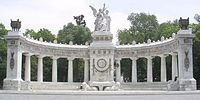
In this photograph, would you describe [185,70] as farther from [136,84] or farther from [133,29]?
[133,29]

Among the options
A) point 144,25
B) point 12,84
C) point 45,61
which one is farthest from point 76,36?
point 12,84

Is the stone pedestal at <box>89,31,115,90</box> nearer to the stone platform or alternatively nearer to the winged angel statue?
the winged angel statue

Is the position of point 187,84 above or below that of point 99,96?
below

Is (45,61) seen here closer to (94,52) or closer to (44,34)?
(44,34)

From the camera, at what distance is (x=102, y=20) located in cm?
6538

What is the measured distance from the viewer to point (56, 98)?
107 feet

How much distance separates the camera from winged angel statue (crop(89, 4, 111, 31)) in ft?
213

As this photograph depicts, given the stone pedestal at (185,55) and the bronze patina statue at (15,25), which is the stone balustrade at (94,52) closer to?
the stone pedestal at (185,55)

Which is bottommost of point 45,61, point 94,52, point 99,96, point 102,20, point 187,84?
point 187,84

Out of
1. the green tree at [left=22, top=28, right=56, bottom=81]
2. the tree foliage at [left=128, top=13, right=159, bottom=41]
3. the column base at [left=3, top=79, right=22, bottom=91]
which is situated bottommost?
the column base at [left=3, top=79, right=22, bottom=91]

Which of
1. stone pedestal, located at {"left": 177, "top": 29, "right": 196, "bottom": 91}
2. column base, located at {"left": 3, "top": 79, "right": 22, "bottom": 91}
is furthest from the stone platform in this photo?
column base, located at {"left": 3, "top": 79, "right": 22, "bottom": 91}

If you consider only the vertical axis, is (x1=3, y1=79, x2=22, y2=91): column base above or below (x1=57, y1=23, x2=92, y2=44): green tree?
below

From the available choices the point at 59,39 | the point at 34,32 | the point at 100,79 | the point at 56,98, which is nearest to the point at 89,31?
the point at 59,39

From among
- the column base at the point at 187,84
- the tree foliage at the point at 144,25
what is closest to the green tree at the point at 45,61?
the tree foliage at the point at 144,25
